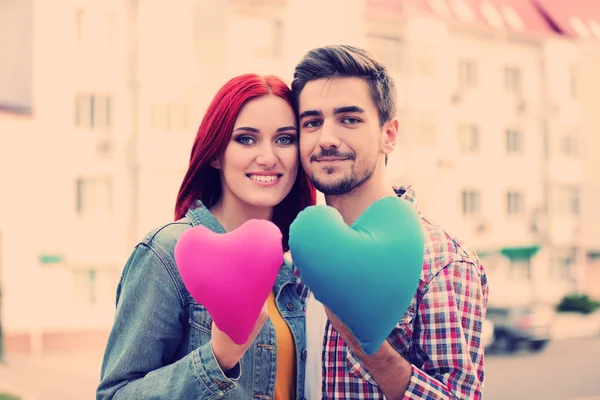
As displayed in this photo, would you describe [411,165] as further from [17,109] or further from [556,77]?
[17,109]

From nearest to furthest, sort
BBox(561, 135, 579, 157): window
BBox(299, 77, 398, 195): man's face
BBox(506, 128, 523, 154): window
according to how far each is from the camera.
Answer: BBox(299, 77, 398, 195): man's face, BBox(506, 128, 523, 154): window, BBox(561, 135, 579, 157): window

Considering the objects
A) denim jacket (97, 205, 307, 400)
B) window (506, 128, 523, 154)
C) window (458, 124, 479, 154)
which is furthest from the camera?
window (506, 128, 523, 154)

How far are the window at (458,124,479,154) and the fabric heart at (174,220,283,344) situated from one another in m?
18.4

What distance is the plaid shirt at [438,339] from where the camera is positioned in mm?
1759

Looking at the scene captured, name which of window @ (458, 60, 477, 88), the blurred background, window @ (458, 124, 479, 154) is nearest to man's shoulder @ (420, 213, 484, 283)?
the blurred background

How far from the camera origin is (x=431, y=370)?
1783mm

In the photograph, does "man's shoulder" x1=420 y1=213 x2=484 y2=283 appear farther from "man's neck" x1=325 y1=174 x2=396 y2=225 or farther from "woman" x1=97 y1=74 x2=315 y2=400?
"woman" x1=97 y1=74 x2=315 y2=400

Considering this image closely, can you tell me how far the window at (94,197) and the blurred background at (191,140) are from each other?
3 centimetres

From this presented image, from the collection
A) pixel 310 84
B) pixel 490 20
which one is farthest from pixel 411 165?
pixel 310 84

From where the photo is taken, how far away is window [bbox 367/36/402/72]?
18172 millimetres

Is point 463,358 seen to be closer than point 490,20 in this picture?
Yes

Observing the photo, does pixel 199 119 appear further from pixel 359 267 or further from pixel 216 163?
pixel 359 267

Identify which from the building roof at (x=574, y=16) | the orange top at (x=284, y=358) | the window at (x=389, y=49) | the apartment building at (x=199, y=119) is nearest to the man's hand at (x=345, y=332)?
the orange top at (x=284, y=358)

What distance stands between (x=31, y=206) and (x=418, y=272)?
46.8ft
